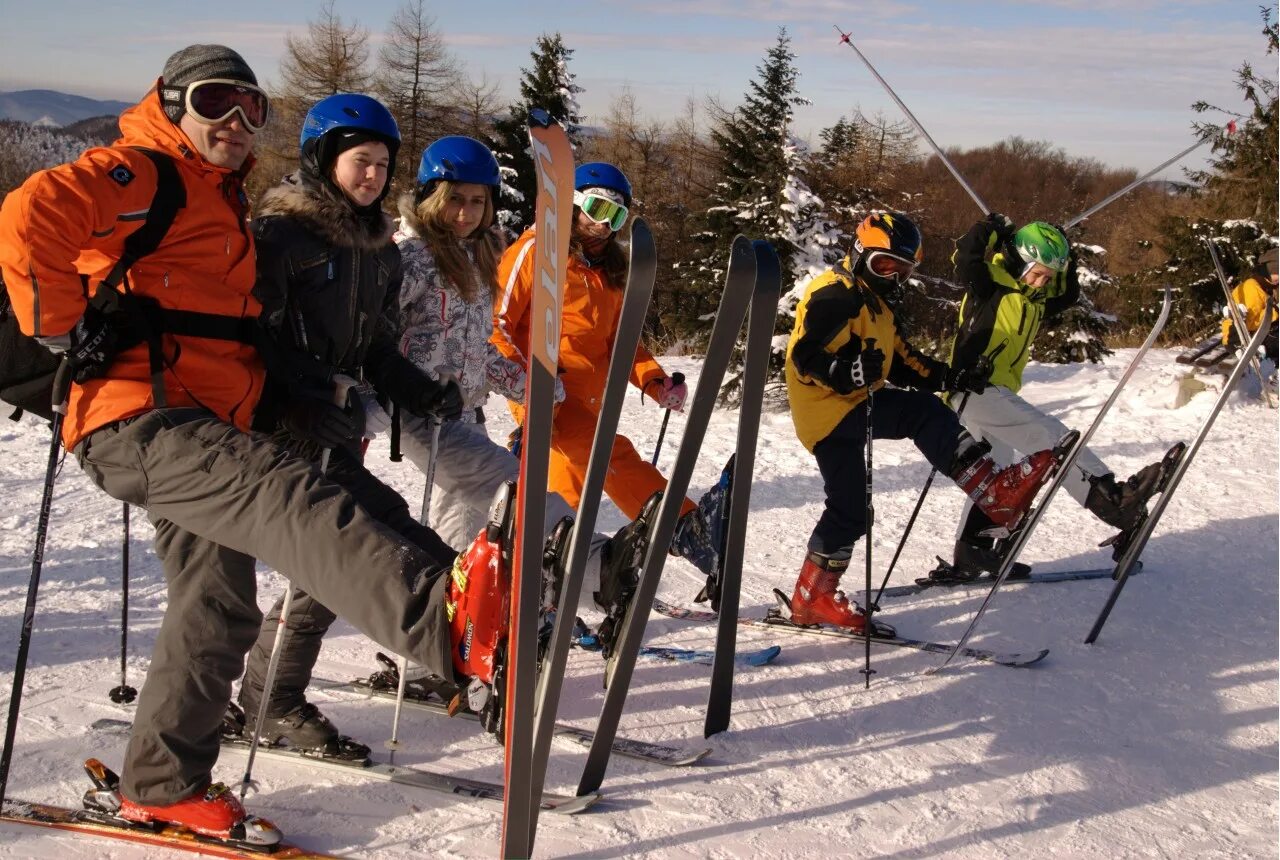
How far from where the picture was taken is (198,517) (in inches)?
91.7

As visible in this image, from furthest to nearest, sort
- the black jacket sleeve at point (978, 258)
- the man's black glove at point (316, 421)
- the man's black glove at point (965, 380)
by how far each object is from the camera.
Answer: the black jacket sleeve at point (978, 258)
the man's black glove at point (965, 380)
the man's black glove at point (316, 421)

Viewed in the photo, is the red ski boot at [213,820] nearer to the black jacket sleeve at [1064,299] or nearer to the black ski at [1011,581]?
the black ski at [1011,581]

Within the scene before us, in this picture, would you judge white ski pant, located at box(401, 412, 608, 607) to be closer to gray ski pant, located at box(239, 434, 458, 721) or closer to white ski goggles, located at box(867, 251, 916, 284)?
gray ski pant, located at box(239, 434, 458, 721)

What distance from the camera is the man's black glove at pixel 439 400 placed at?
3162 millimetres

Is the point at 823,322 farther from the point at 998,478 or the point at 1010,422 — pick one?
the point at 1010,422

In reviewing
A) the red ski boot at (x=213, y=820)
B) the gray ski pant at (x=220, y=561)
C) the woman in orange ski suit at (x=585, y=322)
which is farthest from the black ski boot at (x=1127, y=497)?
the red ski boot at (x=213, y=820)

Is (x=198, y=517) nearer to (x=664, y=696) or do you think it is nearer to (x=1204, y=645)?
(x=664, y=696)

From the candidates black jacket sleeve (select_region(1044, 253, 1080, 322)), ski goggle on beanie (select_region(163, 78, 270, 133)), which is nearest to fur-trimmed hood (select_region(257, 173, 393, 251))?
ski goggle on beanie (select_region(163, 78, 270, 133))

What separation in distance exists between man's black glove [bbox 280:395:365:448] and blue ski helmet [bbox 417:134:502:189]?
106 centimetres

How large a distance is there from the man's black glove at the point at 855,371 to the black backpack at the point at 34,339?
106 inches

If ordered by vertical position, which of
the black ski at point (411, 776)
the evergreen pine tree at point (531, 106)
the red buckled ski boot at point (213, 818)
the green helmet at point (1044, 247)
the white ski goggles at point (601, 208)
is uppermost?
the evergreen pine tree at point (531, 106)

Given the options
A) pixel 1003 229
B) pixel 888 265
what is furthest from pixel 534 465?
pixel 1003 229

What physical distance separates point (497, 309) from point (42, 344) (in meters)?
1.91

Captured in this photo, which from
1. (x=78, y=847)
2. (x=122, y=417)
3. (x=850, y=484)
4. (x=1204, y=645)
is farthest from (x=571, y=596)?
(x=1204, y=645)
